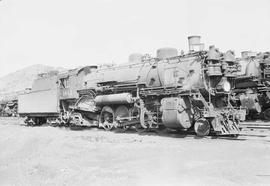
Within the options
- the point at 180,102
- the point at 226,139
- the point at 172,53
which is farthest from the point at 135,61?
the point at 226,139

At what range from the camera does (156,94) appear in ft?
51.5

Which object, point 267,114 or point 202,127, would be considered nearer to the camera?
point 202,127

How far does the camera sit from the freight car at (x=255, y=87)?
69.8 feet

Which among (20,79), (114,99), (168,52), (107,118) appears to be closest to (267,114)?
(168,52)

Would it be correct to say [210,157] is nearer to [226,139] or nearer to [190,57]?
[226,139]

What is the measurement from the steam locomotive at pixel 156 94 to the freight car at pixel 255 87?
418cm

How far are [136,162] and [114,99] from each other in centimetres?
821

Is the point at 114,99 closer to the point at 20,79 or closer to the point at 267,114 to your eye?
the point at 267,114

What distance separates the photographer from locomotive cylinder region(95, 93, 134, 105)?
54.5 ft

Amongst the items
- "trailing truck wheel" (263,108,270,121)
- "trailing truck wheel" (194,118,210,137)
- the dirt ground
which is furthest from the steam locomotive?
"trailing truck wheel" (263,108,270,121)

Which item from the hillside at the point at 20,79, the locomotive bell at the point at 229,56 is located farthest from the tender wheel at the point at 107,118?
the hillside at the point at 20,79

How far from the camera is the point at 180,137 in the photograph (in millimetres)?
14438

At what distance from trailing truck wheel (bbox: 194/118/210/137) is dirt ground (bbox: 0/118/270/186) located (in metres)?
0.78

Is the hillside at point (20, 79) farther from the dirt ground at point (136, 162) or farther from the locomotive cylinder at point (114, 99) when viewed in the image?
the dirt ground at point (136, 162)
